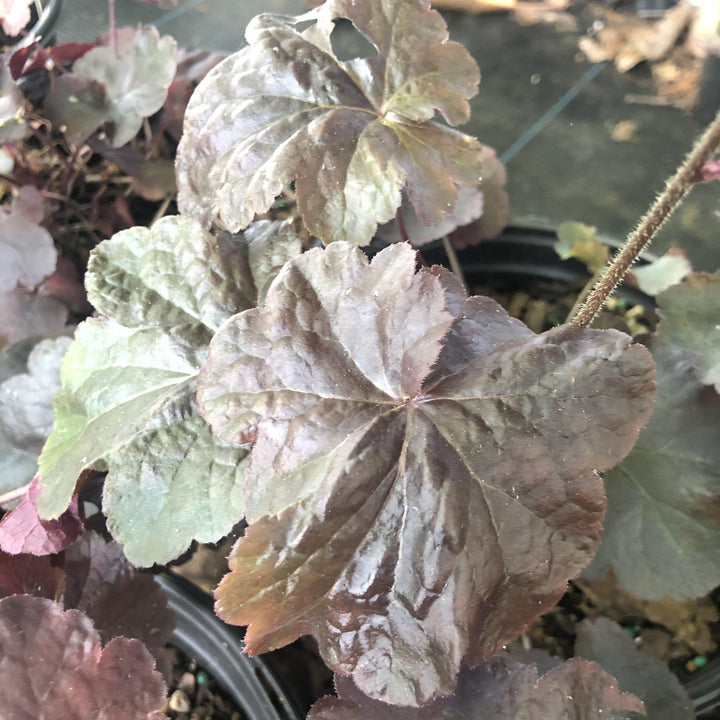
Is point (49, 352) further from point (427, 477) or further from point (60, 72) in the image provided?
point (60, 72)

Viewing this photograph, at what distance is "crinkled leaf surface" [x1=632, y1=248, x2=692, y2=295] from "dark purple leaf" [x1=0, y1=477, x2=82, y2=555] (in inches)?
28.4

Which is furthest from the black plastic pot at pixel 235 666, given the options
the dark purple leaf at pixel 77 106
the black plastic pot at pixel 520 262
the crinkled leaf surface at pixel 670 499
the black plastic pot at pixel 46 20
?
the black plastic pot at pixel 46 20

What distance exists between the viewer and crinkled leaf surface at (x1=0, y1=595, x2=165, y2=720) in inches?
17.8

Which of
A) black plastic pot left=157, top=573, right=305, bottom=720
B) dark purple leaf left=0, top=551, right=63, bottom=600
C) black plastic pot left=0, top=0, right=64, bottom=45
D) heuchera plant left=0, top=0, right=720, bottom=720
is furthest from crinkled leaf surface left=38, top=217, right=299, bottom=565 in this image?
black plastic pot left=0, top=0, right=64, bottom=45

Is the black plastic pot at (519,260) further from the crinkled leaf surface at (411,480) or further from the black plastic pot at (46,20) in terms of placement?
the black plastic pot at (46,20)

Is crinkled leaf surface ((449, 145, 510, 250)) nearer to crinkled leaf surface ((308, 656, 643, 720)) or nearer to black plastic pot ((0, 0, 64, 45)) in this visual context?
crinkled leaf surface ((308, 656, 643, 720))

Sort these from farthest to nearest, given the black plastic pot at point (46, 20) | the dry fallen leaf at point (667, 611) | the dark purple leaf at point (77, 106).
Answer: the black plastic pot at point (46, 20), the dark purple leaf at point (77, 106), the dry fallen leaf at point (667, 611)

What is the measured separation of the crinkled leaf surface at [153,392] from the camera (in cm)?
50

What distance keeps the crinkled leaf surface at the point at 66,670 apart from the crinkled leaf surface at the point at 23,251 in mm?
481

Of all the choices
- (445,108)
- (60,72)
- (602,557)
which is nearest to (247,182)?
(445,108)

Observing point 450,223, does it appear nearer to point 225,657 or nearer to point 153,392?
point 153,392

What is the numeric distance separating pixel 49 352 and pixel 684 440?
26.9 inches

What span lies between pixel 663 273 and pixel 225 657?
2.40 ft

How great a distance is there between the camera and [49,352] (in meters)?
0.69
